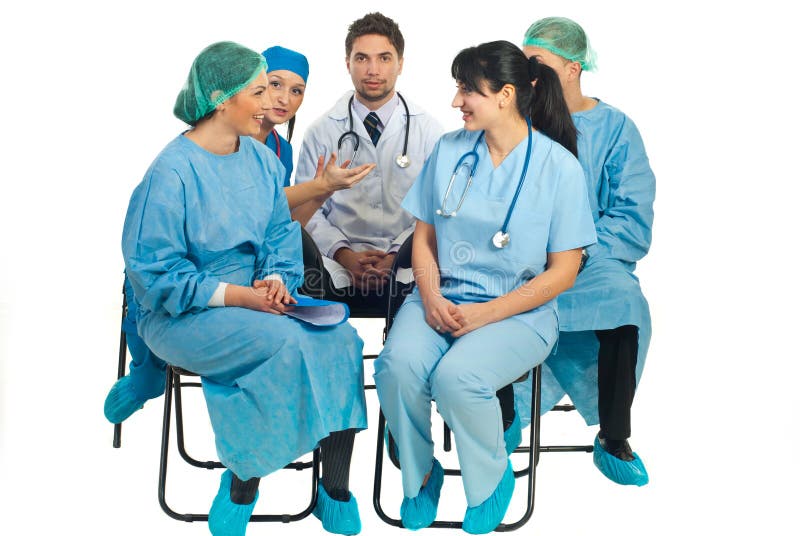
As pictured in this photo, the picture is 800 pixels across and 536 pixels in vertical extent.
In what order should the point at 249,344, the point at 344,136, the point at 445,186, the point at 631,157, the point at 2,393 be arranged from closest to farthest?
the point at 249,344 → the point at 445,186 → the point at 631,157 → the point at 344,136 → the point at 2,393

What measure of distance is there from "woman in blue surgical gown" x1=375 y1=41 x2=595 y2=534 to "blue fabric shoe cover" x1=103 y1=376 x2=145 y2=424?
46.8 inches

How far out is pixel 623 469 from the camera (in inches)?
167

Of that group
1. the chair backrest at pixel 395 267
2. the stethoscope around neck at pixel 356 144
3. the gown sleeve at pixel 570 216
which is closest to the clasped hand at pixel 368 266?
the chair backrest at pixel 395 267

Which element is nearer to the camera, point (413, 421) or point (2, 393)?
point (413, 421)

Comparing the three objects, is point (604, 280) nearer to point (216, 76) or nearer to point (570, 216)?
point (570, 216)

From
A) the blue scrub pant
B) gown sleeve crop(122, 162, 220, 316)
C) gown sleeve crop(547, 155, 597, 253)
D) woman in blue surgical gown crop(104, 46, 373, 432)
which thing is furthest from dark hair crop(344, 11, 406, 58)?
the blue scrub pant

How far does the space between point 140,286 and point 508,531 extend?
1.38m

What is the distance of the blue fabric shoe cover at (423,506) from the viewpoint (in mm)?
3803

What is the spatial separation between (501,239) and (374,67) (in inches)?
43.2

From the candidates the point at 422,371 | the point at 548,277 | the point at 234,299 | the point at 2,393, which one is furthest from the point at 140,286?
the point at 2,393

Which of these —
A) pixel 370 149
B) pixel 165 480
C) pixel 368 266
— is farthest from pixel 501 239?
pixel 165 480

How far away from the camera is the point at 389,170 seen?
4719mm

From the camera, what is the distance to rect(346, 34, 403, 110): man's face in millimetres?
4586

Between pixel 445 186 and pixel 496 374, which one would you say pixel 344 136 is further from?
pixel 496 374
